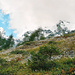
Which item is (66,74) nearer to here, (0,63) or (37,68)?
(37,68)

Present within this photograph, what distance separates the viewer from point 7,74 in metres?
6.72

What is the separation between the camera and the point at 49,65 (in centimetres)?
723

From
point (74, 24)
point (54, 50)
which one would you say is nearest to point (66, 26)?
point (74, 24)

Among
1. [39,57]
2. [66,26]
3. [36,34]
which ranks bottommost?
[39,57]

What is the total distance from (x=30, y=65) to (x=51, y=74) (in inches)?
97.4

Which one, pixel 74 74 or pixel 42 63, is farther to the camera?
pixel 42 63

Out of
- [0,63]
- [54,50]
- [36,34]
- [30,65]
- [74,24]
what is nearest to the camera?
[30,65]

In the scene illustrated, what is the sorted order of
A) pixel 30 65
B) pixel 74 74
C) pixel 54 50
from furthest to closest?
pixel 54 50, pixel 30 65, pixel 74 74

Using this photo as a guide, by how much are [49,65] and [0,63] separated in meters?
7.53

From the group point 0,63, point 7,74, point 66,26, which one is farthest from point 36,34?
point 66,26

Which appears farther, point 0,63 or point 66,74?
point 0,63

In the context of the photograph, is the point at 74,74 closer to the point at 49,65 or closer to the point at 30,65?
the point at 49,65

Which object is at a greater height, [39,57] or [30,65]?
[39,57]

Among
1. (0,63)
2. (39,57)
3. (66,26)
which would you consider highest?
(66,26)
